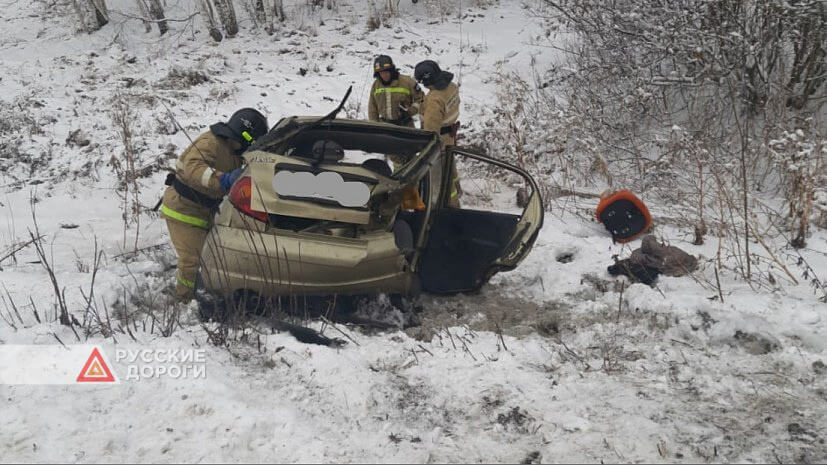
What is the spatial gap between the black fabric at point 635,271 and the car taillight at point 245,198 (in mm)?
2516

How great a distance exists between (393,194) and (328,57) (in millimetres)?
10037

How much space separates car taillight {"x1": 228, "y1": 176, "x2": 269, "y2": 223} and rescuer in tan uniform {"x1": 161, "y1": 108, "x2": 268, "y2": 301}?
2.66ft

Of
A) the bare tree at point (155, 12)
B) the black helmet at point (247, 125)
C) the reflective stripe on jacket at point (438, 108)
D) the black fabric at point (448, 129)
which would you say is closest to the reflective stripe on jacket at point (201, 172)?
the black helmet at point (247, 125)

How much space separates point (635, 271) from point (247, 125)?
3039 millimetres

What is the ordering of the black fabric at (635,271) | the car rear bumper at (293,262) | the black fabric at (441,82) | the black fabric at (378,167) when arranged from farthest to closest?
the black fabric at (441,82)
the black fabric at (635,271)
the black fabric at (378,167)
the car rear bumper at (293,262)

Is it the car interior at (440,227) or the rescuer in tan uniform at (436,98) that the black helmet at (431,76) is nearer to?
the rescuer in tan uniform at (436,98)

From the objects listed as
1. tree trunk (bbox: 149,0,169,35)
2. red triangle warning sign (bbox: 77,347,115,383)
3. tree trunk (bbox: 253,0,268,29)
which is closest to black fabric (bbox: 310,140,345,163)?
red triangle warning sign (bbox: 77,347,115,383)

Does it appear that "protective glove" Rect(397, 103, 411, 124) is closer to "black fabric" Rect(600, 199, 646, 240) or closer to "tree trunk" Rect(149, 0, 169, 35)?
"black fabric" Rect(600, 199, 646, 240)

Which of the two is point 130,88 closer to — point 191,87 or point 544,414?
point 191,87

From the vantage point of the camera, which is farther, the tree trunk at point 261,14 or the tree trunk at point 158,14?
the tree trunk at point 261,14

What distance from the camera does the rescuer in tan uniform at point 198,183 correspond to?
4.35 m

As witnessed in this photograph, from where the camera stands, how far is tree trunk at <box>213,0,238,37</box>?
13914 mm

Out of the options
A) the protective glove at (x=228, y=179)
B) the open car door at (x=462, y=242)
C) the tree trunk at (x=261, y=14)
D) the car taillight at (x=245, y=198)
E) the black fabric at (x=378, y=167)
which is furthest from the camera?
the tree trunk at (x=261, y=14)

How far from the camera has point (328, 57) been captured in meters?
12.9
